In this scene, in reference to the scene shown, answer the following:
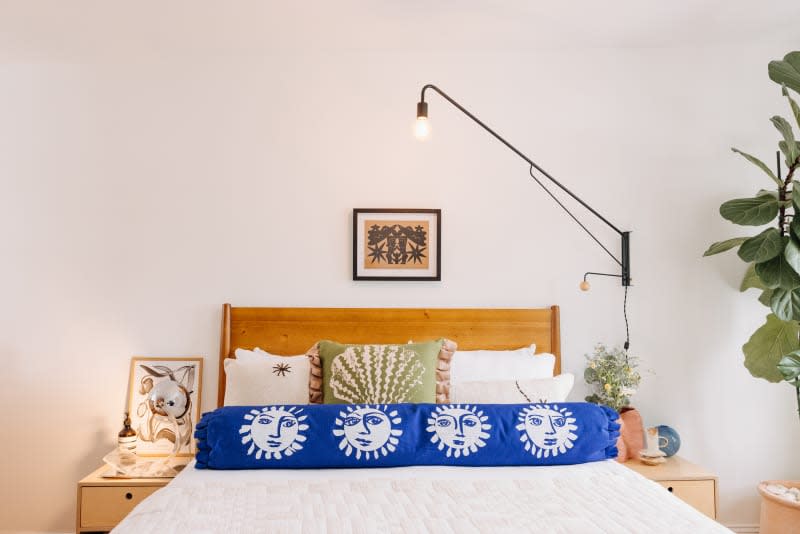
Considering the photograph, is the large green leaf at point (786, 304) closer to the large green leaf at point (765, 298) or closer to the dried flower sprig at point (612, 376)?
Result: the large green leaf at point (765, 298)

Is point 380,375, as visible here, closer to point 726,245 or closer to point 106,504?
point 106,504

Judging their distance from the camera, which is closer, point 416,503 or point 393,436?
point 416,503

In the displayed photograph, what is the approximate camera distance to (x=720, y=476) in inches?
117

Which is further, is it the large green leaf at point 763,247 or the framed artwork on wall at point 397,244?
the framed artwork on wall at point 397,244

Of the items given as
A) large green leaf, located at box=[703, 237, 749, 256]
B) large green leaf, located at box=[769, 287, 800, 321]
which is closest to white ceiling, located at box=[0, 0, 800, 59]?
large green leaf, located at box=[703, 237, 749, 256]

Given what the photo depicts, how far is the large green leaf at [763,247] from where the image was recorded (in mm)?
2457

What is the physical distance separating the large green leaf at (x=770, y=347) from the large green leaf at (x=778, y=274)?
0.37 metres

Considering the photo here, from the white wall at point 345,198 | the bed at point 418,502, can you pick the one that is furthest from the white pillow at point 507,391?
the white wall at point 345,198

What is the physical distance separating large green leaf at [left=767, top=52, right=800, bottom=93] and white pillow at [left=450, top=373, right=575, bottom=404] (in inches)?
58.9

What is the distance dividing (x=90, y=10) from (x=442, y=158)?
163cm

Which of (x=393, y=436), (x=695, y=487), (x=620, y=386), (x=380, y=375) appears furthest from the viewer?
(x=620, y=386)

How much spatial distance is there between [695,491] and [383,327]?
1.47 m

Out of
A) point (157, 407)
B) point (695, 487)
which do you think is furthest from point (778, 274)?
point (157, 407)

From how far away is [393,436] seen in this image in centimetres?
212
